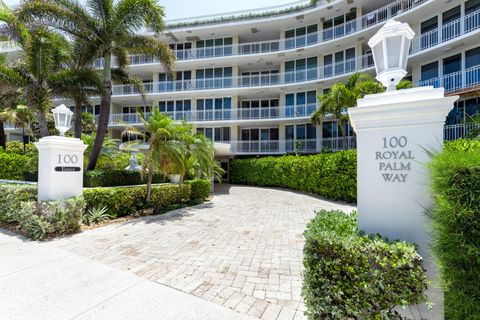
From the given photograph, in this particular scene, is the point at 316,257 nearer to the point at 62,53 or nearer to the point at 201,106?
the point at 62,53

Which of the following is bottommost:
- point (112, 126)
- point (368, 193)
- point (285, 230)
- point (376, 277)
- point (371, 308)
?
point (285, 230)

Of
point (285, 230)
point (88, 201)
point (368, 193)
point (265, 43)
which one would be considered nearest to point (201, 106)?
point (265, 43)

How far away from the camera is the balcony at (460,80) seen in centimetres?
1329

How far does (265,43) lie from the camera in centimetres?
2312

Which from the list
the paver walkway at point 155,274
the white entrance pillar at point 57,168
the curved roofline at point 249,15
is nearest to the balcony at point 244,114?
the curved roofline at point 249,15

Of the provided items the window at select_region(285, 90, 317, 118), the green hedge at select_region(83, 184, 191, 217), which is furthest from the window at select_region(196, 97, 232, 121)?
the green hedge at select_region(83, 184, 191, 217)

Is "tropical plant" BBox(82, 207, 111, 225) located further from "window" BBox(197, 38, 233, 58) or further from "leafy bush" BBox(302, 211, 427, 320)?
"window" BBox(197, 38, 233, 58)

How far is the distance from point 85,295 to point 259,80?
22.5 meters

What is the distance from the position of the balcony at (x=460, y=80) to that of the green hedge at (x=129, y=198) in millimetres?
15642

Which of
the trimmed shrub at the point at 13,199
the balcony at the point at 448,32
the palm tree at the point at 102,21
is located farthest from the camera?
the balcony at the point at 448,32

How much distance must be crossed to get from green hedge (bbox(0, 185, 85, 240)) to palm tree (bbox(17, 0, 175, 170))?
4285 millimetres

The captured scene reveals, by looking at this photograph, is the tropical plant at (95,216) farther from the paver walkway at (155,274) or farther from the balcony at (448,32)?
the balcony at (448,32)

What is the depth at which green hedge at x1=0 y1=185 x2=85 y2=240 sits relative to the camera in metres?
6.24

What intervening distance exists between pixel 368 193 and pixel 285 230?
16.0 ft
